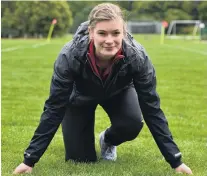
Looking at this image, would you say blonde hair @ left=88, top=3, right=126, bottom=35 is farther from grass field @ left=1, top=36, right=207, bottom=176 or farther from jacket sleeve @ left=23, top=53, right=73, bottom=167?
grass field @ left=1, top=36, right=207, bottom=176

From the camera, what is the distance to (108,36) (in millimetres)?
3570

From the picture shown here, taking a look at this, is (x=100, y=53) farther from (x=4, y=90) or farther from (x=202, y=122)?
(x=4, y=90)

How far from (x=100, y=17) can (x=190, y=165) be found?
1.75 meters

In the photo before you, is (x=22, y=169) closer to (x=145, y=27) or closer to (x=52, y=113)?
(x=52, y=113)

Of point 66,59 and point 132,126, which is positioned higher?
point 66,59

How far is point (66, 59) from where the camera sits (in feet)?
12.5

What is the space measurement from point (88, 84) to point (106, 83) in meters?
0.18

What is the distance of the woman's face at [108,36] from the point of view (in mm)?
3564

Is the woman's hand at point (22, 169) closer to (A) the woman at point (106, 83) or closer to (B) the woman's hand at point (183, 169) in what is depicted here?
(A) the woman at point (106, 83)

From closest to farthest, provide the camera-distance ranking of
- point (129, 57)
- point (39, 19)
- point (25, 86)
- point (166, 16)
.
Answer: point (129, 57), point (25, 86), point (39, 19), point (166, 16)

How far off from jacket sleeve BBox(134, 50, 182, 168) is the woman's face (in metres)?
0.33

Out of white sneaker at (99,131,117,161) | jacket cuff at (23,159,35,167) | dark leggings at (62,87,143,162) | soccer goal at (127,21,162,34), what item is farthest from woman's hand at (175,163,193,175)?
soccer goal at (127,21,162,34)

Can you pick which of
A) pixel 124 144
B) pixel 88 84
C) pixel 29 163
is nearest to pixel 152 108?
pixel 88 84

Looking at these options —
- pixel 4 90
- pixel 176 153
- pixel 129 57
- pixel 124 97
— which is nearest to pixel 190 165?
pixel 176 153
